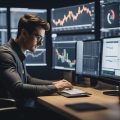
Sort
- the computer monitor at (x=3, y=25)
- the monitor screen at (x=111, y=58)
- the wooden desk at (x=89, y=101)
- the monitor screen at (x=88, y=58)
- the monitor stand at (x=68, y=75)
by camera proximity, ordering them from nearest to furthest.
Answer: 1. the wooden desk at (x=89, y=101)
2. the monitor screen at (x=111, y=58)
3. the monitor screen at (x=88, y=58)
4. the monitor stand at (x=68, y=75)
5. the computer monitor at (x=3, y=25)

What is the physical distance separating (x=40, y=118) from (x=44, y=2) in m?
1.46

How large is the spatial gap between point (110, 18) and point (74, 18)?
44 centimetres

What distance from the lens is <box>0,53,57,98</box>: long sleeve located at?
2.05 meters

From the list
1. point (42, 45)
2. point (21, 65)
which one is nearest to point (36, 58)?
point (42, 45)

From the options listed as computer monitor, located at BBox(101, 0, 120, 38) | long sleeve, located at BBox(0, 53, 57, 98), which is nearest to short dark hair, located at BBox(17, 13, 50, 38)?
long sleeve, located at BBox(0, 53, 57, 98)

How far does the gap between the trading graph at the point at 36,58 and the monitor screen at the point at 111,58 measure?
3.53ft

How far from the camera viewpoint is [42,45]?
3.37 metres

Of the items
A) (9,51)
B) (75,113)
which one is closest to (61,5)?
(9,51)

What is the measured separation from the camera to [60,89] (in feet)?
7.23

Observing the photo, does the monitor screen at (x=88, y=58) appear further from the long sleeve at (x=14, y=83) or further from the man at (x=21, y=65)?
the long sleeve at (x=14, y=83)

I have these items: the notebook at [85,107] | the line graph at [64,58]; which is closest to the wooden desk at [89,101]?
the notebook at [85,107]

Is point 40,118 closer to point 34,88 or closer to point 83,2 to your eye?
point 34,88

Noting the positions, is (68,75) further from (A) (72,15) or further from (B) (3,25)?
(B) (3,25)

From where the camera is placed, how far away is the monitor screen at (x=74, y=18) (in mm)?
2886
